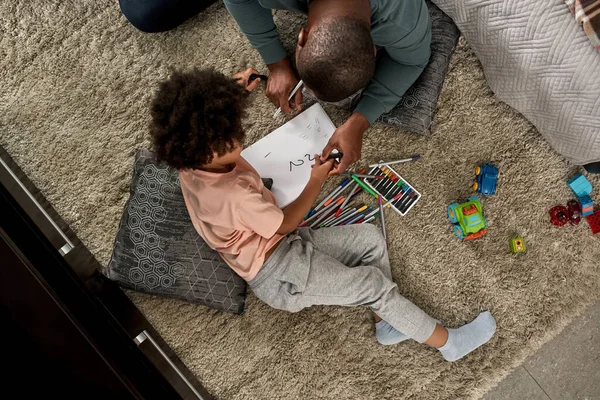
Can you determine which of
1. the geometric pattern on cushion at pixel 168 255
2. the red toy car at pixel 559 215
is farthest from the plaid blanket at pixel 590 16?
the geometric pattern on cushion at pixel 168 255

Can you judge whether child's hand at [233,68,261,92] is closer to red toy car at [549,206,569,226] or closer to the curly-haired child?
the curly-haired child

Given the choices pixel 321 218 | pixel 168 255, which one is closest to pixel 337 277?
pixel 321 218

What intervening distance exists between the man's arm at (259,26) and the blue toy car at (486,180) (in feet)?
1.81

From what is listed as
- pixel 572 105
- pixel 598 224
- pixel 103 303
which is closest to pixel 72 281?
pixel 103 303

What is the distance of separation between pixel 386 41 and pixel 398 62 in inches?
5.1

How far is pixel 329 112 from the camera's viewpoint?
125 cm

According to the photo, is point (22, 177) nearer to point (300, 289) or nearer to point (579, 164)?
point (300, 289)

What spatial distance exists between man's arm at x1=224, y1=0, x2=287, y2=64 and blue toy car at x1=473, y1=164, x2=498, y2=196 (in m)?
0.55

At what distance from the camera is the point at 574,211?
3.87ft

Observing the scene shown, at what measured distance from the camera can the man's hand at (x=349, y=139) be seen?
1097mm

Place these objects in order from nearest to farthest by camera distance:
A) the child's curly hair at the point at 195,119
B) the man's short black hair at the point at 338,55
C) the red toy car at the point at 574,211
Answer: the man's short black hair at the point at 338,55
the child's curly hair at the point at 195,119
the red toy car at the point at 574,211

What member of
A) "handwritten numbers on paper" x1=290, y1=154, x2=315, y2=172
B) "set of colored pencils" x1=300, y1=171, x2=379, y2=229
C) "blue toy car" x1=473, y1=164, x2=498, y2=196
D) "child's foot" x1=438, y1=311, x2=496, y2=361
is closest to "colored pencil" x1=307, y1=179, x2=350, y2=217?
"set of colored pencils" x1=300, y1=171, x2=379, y2=229

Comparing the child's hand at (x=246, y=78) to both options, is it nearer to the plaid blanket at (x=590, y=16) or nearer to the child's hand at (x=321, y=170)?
the child's hand at (x=321, y=170)

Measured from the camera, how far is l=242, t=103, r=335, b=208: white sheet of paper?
3.88 feet
